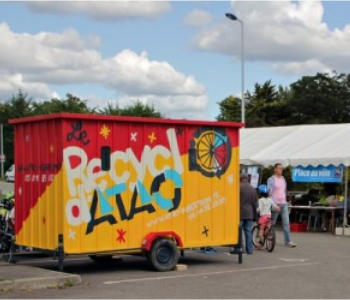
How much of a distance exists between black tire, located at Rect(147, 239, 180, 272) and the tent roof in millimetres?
8375

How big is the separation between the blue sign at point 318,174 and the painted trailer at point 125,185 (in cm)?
727

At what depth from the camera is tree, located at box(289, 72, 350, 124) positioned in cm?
8038

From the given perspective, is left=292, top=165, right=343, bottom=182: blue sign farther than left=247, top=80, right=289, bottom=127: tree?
No

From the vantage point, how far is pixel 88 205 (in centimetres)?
1145

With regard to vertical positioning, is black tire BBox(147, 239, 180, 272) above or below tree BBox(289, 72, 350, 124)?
below

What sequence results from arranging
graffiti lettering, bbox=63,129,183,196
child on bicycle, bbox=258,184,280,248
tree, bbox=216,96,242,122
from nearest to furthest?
graffiti lettering, bbox=63,129,183,196
child on bicycle, bbox=258,184,280,248
tree, bbox=216,96,242,122

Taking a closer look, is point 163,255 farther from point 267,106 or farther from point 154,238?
point 267,106

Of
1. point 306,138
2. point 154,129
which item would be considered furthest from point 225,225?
point 306,138

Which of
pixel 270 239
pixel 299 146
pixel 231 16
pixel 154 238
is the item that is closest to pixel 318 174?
pixel 299 146

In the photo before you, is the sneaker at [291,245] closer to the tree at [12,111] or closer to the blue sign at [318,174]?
the blue sign at [318,174]

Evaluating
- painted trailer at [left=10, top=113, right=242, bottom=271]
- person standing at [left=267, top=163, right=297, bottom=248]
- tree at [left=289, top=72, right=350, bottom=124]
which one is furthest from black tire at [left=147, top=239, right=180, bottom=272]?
tree at [left=289, top=72, right=350, bottom=124]

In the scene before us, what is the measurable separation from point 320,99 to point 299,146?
205ft

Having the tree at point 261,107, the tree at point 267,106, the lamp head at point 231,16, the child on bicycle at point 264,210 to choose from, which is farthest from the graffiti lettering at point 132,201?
the tree at point 267,106

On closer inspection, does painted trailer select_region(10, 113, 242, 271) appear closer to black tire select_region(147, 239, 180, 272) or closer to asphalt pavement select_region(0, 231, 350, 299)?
black tire select_region(147, 239, 180, 272)
